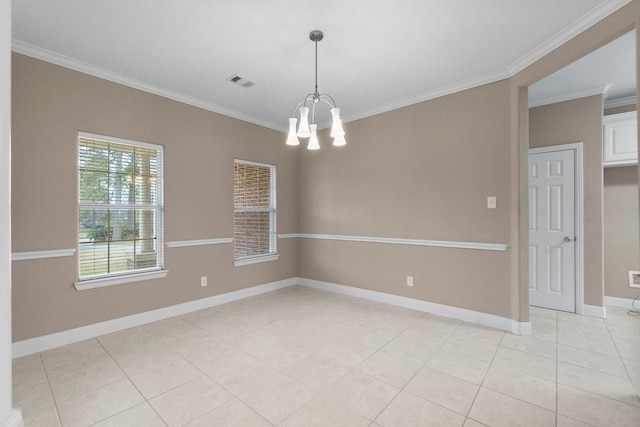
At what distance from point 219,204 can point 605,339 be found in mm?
4345

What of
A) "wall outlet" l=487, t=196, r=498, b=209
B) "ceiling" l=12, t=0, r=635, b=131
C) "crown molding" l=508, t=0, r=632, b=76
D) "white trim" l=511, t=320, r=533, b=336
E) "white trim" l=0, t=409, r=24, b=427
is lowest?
"white trim" l=511, t=320, r=533, b=336

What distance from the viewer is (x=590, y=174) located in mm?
3410

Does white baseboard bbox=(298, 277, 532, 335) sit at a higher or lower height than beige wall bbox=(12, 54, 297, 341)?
lower

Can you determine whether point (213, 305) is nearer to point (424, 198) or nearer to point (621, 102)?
point (424, 198)

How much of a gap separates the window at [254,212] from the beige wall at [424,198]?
0.69 metres

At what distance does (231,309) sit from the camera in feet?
11.9

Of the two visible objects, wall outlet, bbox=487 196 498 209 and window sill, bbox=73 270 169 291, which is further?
wall outlet, bbox=487 196 498 209

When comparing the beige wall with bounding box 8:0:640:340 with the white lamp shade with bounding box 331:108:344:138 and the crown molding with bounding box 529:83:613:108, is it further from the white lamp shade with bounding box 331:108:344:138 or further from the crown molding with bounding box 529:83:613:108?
the white lamp shade with bounding box 331:108:344:138

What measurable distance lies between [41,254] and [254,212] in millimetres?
2373

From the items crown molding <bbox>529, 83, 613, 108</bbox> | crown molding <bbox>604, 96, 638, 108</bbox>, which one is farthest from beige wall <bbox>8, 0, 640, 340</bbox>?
crown molding <bbox>604, 96, 638, 108</bbox>

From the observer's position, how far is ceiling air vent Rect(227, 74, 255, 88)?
3.07 m

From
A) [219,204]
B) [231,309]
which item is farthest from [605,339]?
[219,204]

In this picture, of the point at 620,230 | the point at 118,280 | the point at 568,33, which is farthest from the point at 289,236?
the point at 620,230

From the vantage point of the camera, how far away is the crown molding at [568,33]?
1.98m
